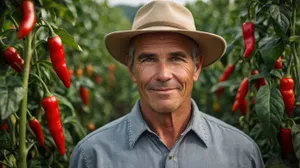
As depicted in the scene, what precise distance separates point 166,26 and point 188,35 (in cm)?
14

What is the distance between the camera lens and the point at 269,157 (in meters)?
2.96

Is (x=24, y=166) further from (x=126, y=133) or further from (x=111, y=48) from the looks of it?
(x=111, y=48)

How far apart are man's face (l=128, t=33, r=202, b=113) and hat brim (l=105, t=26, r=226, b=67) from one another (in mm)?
75

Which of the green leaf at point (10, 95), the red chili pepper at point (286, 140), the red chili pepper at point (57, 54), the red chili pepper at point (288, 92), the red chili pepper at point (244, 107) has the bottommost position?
the red chili pepper at point (244, 107)

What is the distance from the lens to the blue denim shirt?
2.49 metres

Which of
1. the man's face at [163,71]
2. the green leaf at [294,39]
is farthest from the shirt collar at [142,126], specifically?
the green leaf at [294,39]

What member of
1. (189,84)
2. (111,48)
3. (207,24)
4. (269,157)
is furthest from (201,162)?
(207,24)

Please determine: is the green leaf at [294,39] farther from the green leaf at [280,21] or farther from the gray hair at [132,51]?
the gray hair at [132,51]

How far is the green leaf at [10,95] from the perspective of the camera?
79.2 inches

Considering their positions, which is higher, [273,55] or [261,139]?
[273,55]

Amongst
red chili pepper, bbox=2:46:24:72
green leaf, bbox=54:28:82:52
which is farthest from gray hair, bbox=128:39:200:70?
red chili pepper, bbox=2:46:24:72

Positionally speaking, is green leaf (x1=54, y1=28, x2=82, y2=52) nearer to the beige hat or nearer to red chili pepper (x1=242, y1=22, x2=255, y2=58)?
the beige hat

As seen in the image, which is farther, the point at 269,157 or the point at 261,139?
the point at 261,139

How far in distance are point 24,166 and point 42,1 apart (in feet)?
2.91
